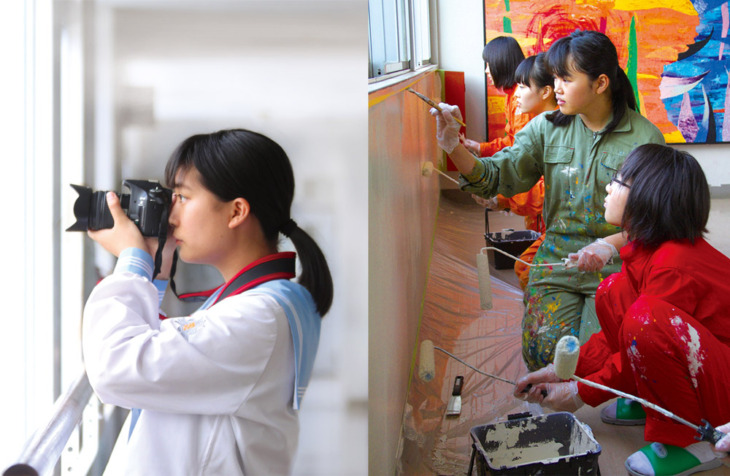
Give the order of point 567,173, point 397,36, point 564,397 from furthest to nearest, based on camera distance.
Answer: point 397,36
point 567,173
point 564,397

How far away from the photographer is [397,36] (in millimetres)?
3227

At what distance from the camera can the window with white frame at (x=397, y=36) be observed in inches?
101

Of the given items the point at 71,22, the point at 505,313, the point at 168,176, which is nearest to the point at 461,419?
the point at 505,313

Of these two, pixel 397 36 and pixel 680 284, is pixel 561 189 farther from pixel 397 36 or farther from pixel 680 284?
pixel 397 36

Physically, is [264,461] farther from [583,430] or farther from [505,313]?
[505,313]

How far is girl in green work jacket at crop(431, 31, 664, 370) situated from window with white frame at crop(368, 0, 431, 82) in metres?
0.52

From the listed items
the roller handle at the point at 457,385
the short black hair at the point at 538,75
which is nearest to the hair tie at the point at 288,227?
the roller handle at the point at 457,385

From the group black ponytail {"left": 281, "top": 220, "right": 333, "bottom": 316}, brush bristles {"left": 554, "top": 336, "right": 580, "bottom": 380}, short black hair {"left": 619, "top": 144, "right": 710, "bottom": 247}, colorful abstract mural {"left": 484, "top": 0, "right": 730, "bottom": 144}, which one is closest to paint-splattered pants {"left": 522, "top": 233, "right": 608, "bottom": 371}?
short black hair {"left": 619, "top": 144, "right": 710, "bottom": 247}

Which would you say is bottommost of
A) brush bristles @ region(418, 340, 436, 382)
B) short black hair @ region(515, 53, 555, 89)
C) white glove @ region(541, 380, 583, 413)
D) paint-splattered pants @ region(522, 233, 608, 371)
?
white glove @ region(541, 380, 583, 413)

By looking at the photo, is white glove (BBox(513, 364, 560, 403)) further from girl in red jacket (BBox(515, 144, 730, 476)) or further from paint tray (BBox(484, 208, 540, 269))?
paint tray (BBox(484, 208, 540, 269))

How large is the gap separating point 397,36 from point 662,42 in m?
2.36

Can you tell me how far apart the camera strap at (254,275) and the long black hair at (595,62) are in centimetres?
161

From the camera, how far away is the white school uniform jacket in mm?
542

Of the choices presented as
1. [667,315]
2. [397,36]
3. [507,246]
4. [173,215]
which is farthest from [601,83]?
[173,215]
